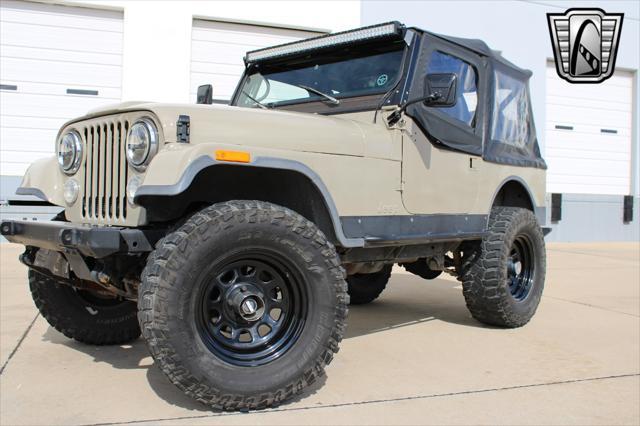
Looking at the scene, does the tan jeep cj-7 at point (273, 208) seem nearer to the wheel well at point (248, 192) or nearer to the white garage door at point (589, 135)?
the wheel well at point (248, 192)

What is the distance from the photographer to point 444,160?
14.1 feet

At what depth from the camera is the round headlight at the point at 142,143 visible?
2918 mm

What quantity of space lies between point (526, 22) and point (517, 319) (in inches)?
387

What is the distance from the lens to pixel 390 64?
165 inches

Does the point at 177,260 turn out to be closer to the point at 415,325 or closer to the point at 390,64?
the point at 390,64

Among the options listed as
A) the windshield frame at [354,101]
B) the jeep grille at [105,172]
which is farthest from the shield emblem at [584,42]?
the jeep grille at [105,172]

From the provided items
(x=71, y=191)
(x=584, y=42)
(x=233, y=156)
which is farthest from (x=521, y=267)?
(x=584, y=42)

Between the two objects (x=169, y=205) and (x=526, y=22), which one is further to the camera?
(x=526, y=22)

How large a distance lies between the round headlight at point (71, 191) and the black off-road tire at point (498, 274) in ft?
9.65

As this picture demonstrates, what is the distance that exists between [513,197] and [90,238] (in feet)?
12.9

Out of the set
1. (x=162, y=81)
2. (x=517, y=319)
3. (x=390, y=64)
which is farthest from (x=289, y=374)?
(x=162, y=81)

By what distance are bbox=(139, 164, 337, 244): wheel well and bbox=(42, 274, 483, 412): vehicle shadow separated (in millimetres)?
918

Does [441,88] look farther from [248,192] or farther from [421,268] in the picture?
[421,268]

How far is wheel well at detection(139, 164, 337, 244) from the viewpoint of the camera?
3115 mm
